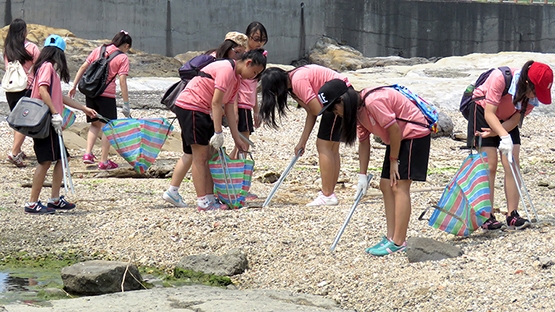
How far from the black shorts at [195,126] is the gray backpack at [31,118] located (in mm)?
1033

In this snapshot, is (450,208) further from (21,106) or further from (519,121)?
(21,106)

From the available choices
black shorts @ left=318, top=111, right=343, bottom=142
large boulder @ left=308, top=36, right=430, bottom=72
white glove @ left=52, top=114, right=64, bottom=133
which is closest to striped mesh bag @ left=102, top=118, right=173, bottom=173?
white glove @ left=52, top=114, right=64, bottom=133

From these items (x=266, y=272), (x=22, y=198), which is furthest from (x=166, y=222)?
(x=22, y=198)

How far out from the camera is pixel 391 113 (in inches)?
210

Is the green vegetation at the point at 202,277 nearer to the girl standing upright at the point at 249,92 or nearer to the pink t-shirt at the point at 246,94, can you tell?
the girl standing upright at the point at 249,92

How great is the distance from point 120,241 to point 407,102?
2384 millimetres

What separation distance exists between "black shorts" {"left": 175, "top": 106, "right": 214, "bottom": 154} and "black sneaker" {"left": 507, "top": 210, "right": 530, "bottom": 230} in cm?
242

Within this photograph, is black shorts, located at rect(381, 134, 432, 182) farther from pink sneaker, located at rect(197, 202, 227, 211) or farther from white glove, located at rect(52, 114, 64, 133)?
white glove, located at rect(52, 114, 64, 133)

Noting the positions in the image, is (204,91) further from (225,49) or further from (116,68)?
(116,68)

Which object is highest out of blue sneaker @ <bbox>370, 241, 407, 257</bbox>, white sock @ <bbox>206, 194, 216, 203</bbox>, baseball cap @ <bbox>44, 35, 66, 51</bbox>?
baseball cap @ <bbox>44, 35, 66, 51</bbox>

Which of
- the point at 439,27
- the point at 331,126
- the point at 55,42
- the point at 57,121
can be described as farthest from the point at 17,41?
the point at 439,27

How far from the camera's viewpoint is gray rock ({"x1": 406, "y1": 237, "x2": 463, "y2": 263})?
208 inches

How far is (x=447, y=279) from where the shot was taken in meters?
4.96

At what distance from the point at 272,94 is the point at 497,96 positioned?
162 centimetres
